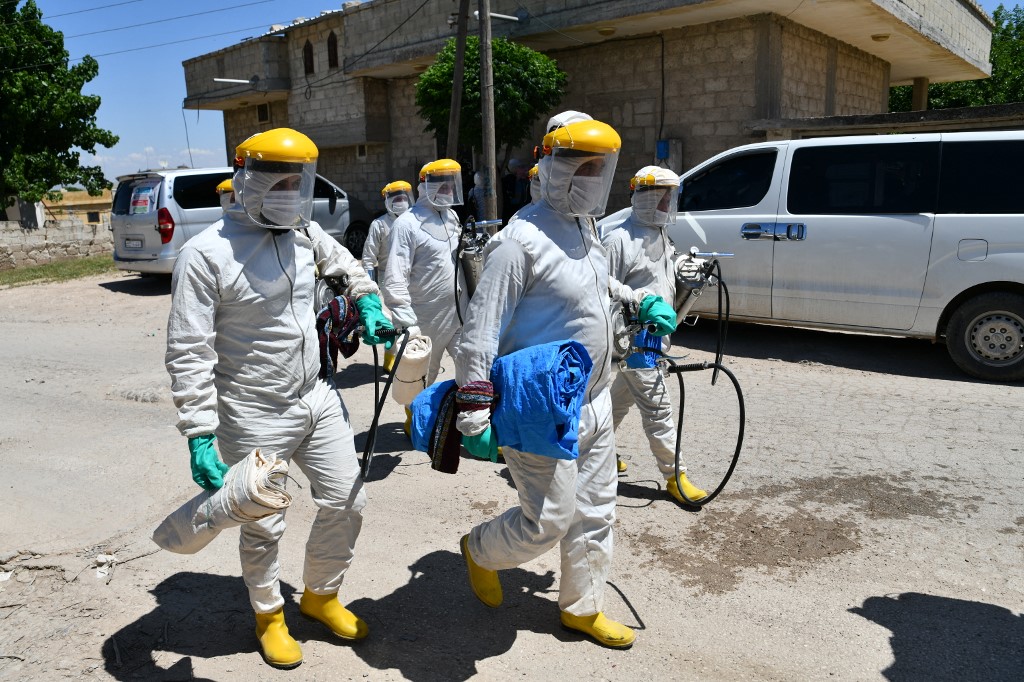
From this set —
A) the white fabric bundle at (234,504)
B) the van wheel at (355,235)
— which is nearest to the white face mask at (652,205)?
the white fabric bundle at (234,504)

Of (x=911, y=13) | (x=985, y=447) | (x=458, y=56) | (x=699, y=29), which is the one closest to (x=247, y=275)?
(x=985, y=447)

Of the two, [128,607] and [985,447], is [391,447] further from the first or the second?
[985,447]

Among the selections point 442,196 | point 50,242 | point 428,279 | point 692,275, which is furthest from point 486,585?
point 50,242

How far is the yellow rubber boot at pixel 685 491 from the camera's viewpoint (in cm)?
470

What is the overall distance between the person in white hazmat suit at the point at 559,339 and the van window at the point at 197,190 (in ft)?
35.2

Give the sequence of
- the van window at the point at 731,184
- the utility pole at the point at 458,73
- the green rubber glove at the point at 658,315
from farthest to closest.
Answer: the utility pole at the point at 458,73 → the van window at the point at 731,184 → the green rubber glove at the point at 658,315

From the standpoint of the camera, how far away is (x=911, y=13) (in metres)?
14.9

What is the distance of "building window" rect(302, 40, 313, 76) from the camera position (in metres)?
22.7

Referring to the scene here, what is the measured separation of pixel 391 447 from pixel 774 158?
488 centimetres

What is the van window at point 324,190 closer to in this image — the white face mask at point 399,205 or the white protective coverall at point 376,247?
the white face mask at point 399,205

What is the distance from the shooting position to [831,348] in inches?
332

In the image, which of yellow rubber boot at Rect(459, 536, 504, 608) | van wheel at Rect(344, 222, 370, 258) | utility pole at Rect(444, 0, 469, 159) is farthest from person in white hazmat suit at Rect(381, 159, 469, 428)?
van wheel at Rect(344, 222, 370, 258)

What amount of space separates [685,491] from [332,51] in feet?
65.6

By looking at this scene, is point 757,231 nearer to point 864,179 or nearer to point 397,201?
point 864,179
